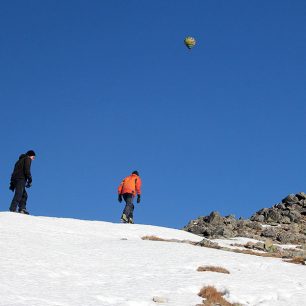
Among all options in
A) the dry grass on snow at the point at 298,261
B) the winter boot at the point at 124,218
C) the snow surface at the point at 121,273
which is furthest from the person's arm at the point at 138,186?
the dry grass on snow at the point at 298,261

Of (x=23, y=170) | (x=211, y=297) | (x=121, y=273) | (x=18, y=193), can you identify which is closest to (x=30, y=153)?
(x=23, y=170)

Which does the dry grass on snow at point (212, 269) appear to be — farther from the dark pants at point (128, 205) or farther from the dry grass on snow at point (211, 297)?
the dark pants at point (128, 205)

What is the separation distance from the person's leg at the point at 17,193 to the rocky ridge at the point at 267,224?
10598 millimetres

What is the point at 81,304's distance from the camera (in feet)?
39.2

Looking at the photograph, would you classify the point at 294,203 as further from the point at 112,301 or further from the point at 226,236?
the point at 112,301

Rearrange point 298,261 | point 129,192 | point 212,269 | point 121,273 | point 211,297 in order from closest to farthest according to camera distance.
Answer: point 211,297, point 121,273, point 212,269, point 298,261, point 129,192

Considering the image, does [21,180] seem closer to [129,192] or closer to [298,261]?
[129,192]

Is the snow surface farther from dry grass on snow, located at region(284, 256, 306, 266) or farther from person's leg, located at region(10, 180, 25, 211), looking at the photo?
person's leg, located at region(10, 180, 25, 211)

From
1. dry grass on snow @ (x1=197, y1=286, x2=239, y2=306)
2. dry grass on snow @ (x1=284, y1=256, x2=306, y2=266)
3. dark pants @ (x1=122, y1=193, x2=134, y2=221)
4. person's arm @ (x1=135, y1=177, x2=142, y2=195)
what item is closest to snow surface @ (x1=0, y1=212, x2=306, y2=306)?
dry grass on snow @ (x1=197, y1=286, x2=239, y2=306)

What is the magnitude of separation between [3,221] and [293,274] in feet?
36.6

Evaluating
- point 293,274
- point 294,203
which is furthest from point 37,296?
point 294,203

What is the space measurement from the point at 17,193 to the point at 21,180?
0.62 metres

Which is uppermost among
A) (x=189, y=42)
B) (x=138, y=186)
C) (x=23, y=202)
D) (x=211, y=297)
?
(x=189, y=42)

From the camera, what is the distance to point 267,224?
4234cm
